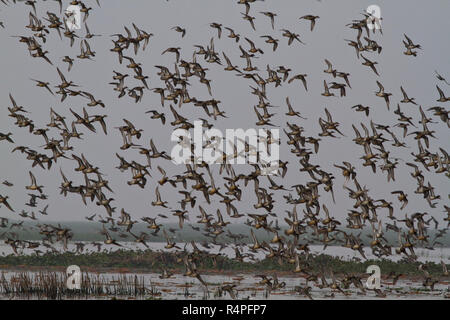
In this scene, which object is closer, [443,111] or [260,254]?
[443,111]

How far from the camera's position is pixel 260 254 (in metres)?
60.0

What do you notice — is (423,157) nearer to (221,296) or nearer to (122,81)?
(221,296)

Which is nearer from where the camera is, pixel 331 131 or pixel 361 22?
pixel 331 131

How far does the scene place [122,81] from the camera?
1763 inches

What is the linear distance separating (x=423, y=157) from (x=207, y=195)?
1077 cm

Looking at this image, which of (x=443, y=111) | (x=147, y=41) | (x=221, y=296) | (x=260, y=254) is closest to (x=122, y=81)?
(x=147, y=41)
